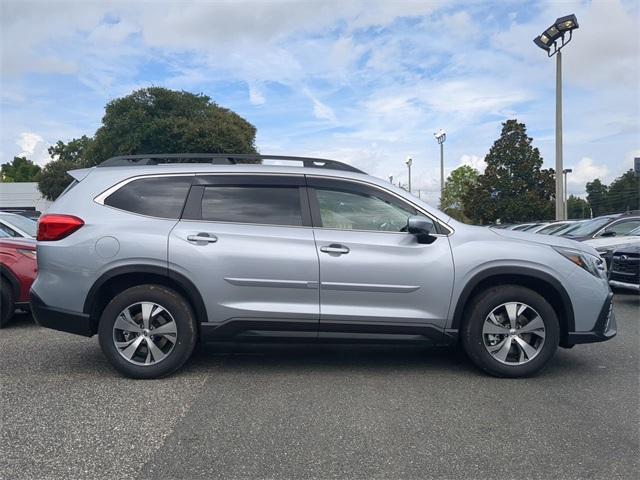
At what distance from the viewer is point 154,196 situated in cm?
535

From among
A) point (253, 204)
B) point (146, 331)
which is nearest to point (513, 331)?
point (253, 204)

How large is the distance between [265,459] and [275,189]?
257 centimetres

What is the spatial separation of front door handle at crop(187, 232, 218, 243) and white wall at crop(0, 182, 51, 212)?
6149cm

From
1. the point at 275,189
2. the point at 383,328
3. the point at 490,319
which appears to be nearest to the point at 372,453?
the point at 383,328

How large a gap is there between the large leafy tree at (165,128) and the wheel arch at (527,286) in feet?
104

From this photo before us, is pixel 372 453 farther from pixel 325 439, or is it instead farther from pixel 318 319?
pixel 318 319

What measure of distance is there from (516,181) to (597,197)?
69.1 metres

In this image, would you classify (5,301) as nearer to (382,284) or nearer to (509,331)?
(382,284)

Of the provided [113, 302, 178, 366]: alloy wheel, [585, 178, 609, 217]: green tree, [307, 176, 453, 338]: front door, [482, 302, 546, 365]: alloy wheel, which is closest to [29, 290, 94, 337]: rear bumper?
[113, 302, 178, 366]: alloy wheel

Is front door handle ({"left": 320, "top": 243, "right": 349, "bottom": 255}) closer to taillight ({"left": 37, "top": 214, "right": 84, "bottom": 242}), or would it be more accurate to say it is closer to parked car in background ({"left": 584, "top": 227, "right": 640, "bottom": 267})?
taillight ({"left": 37, "top": 214, "right": 84, "bottom": 242})

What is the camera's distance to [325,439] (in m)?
3.89

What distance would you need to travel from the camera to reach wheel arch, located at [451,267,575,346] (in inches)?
201

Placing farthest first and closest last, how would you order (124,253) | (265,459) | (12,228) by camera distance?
(12,228)
(124,253)
(265,459)

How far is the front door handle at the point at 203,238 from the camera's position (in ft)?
16.7
